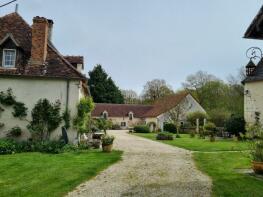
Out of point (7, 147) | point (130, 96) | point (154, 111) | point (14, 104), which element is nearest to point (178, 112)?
point (154, 111)

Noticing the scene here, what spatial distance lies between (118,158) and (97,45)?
818 cm

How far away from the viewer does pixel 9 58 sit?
19.9 metres

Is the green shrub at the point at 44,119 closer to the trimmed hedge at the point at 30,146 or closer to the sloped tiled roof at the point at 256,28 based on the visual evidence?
the trimmed hedge at the point at 30,146

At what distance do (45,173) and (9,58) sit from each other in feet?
37.4

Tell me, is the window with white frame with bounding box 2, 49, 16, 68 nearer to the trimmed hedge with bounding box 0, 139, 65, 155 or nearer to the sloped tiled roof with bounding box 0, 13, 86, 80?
the sloped tiled roof with bounding box 0, 13, 86, 80

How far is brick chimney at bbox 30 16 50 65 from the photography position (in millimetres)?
19750

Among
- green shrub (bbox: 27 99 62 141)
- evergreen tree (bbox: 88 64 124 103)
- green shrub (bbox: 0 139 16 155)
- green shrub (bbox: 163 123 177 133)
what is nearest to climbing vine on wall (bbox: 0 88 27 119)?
green shrub (bbox: 27 99 62 141)

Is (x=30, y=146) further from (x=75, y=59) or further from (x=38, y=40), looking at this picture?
(x=75, y=59)

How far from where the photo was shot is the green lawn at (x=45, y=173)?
8.44m

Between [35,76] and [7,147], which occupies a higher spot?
[35,76]

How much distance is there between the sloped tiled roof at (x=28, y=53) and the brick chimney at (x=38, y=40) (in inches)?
18.2

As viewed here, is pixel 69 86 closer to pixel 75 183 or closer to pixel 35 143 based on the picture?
pixel 35 143

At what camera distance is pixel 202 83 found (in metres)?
65.1

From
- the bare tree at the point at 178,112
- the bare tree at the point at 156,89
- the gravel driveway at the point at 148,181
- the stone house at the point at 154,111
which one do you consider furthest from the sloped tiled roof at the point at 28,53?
the bare tree at the point at 156,89
